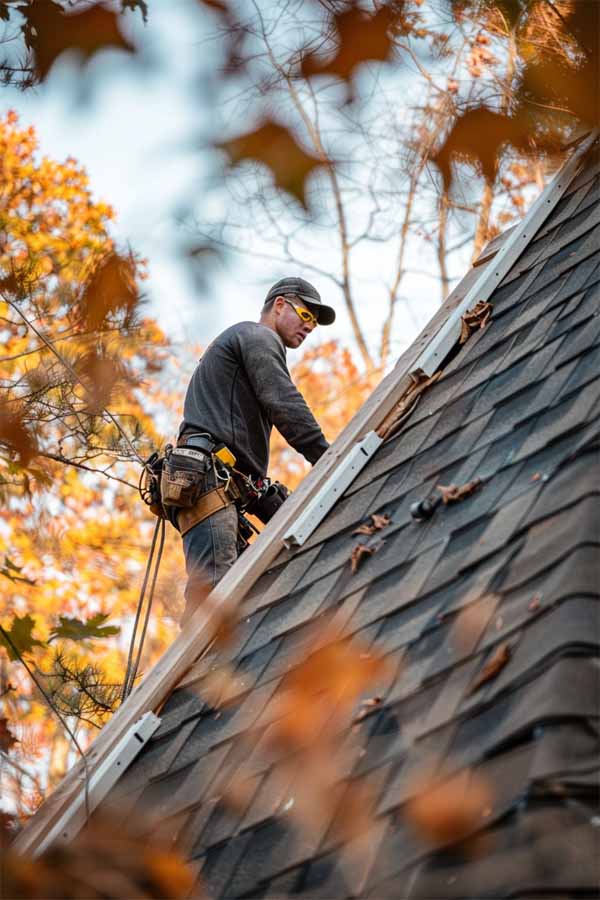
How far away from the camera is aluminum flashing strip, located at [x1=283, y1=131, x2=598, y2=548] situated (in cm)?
378

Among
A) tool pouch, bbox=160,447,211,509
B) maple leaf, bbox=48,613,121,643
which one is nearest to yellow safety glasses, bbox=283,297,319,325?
tool pouch, bbox=160,447,211,509

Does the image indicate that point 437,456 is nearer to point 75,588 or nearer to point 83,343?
point 83,343

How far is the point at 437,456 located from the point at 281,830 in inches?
53.6

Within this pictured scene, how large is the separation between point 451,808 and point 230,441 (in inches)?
153

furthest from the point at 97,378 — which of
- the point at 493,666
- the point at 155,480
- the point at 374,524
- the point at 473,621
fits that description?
the point at 493,666

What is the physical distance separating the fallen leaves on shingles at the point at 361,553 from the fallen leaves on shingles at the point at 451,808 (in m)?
1.16

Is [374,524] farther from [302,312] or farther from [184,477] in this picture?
[302,312]

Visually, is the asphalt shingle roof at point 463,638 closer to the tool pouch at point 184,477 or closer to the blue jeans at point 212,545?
the blue jeans at point 212,545

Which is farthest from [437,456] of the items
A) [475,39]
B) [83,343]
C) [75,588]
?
[75,588]

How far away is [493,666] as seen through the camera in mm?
2178

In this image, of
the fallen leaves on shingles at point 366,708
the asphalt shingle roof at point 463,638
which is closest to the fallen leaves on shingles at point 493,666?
the asphalt shingle roof at point 463,638

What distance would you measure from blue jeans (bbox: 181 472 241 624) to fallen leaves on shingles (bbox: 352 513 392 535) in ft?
6.70

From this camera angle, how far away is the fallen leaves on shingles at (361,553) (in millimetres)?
3213

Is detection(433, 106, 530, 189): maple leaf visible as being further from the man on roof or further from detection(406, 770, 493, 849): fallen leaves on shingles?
detection(406, 770, 493, 849): fallen leaves on shingles
